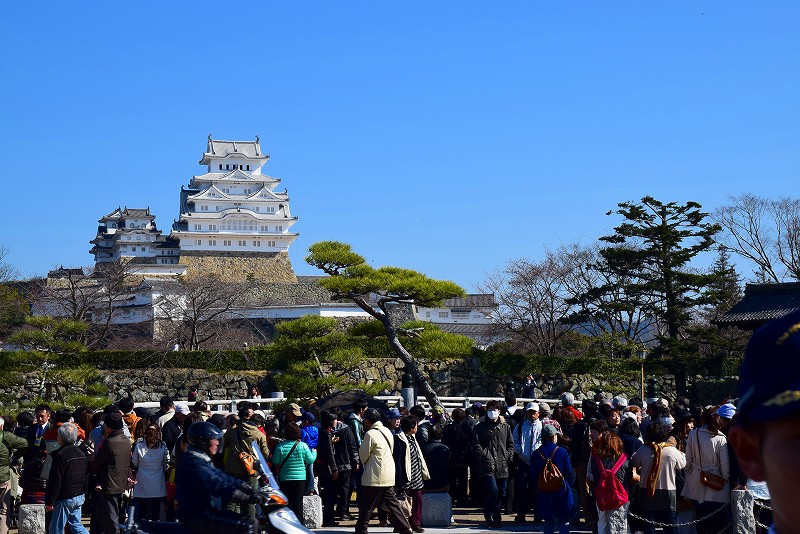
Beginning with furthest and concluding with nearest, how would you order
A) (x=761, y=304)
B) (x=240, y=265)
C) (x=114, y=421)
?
(x=240, y=265), (x=761, y=304), (x=114, y=421)

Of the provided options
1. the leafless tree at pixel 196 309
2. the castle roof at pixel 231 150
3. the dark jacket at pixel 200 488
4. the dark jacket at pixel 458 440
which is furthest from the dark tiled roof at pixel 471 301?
the dark jacket at pixel 200 488

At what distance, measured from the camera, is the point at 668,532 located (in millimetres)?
9664

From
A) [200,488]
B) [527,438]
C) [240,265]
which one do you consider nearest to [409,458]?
[527,438]

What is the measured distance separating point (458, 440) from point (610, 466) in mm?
3646

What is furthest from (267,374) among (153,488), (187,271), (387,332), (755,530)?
(187,271)

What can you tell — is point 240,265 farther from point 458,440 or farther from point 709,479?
point 709,479

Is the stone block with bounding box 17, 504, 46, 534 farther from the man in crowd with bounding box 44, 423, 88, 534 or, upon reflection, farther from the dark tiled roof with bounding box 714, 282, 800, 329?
the dark tiled roof with bounding box 714, 282, 800, 329

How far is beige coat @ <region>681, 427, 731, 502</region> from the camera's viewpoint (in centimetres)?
912

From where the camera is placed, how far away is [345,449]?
12.1 m

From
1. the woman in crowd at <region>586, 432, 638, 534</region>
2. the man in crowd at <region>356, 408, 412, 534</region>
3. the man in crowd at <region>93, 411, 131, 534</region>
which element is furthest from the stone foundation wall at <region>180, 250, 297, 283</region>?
the woman in crowd at <region>586, 432, 638, 534</region>

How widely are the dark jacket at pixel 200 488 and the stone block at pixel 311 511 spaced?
192 inches

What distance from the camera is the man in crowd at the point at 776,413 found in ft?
3.67

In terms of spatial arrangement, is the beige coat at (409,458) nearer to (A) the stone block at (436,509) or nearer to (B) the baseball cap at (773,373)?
(A) the stone block at (436,509)

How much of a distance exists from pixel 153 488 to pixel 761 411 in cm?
957
